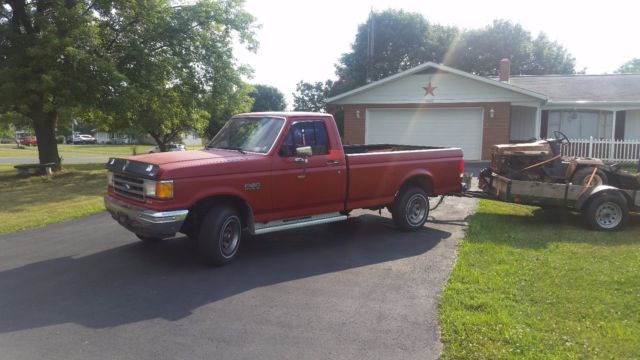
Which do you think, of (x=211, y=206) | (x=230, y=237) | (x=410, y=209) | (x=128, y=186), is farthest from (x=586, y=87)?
(x=128, y=186)

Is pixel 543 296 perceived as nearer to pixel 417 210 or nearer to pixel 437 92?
pixel 417 210

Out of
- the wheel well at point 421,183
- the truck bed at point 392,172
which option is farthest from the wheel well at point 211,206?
the wheel well at point 421,183

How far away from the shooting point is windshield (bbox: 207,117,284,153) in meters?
7.39

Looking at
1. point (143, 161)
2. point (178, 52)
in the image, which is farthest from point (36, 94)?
point (143, 161)

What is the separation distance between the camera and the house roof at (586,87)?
21.8 metres

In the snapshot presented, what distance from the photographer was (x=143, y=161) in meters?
6.49

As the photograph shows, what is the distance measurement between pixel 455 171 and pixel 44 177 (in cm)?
1528

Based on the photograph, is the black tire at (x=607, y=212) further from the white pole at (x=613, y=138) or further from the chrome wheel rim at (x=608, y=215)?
the white pole at (x=613, y=138)

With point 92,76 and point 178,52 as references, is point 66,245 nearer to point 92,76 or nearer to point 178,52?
point 92,76

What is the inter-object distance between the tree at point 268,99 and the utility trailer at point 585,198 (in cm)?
6220

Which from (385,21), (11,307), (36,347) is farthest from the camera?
(385,21)

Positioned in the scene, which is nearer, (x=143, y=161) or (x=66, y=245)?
(x=143, y=161)

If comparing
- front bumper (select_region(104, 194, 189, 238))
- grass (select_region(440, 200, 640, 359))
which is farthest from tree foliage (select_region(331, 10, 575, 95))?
front bumper (select_region(104, 194, 189, 238))

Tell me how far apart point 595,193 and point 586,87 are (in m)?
17.1
